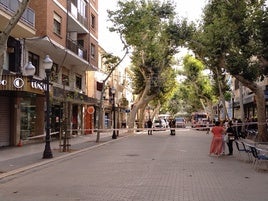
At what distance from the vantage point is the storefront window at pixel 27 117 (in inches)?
1122

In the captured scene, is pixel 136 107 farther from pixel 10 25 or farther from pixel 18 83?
pixel 10 25

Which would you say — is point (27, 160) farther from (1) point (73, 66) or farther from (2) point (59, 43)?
(1) point (73, 66)

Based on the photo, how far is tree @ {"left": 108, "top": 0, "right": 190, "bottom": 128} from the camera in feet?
111

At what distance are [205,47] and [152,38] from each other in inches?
605

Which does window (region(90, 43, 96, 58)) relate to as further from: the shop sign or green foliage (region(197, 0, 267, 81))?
the shop sign

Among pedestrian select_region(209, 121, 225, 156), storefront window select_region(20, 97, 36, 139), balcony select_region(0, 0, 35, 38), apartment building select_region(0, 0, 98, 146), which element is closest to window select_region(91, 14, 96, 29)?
apartment building select_region(0, 0, 98, 146)

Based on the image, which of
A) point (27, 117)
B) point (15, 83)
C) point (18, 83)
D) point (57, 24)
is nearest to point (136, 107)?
point (57, 24)

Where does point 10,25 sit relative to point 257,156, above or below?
above

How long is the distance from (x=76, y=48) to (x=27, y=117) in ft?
27.5

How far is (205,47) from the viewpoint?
92.2ft

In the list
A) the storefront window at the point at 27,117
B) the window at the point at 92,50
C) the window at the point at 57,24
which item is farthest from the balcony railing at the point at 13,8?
the window at the point at 92,50

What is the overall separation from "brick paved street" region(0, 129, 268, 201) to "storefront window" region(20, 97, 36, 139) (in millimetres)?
11653

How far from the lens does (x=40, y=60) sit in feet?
99.2

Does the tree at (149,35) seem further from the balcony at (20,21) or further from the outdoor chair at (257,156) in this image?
the outdoor chair at (257,156)
